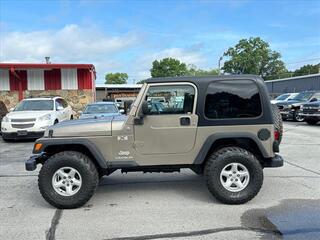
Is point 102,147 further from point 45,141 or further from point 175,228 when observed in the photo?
point 175,228

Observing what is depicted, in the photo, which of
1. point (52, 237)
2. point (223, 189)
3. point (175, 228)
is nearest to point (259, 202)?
point (223, 189)

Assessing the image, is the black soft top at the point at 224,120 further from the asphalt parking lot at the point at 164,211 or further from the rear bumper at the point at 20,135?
the rear bumper at the point at 20,135

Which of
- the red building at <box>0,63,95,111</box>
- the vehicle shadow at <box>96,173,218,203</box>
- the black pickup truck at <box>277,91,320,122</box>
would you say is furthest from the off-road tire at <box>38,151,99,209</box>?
the red building at <box>0,63,95,111</box>

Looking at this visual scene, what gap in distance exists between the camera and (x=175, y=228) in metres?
5.22

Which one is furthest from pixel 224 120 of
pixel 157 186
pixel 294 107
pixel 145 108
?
pixel 294 107

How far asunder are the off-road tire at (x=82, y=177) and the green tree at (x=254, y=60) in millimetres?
93545

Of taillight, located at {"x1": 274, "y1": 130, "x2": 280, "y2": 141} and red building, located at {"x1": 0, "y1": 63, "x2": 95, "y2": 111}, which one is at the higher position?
red building, located at {"x1": 0, "y1": 63, "x2": 95, "y2": 111}

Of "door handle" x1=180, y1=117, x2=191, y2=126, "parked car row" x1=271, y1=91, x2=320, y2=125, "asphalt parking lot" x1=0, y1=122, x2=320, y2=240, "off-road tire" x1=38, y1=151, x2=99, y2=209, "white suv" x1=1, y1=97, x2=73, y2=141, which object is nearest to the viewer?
"asphalt parking lot" x1=0, y1=122, x2=320, y2=240

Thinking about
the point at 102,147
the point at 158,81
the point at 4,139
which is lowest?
the point at 4,139

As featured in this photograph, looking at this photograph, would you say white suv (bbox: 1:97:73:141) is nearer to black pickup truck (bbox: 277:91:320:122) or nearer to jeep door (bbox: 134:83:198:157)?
jeep door (bbox: 134:83:198:157)

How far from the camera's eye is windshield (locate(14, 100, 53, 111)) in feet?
53.4

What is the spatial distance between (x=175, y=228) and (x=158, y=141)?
1.49 m

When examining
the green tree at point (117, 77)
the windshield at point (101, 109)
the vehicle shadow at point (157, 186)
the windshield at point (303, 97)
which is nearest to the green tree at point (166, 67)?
the green tree at point (117, 77)

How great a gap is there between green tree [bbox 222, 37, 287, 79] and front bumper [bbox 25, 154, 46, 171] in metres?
93.3
